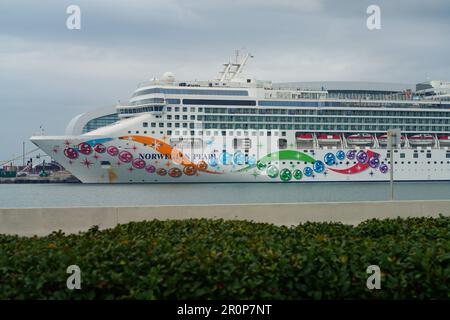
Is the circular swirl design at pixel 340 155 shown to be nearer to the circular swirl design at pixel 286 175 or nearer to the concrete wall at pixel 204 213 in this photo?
the circular swirl design at pixel 286 175

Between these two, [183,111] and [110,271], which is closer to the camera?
[110,271]

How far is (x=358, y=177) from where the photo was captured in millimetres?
49844

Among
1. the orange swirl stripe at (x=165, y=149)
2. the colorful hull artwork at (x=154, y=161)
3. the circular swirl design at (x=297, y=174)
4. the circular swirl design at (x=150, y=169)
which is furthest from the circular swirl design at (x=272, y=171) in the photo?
the circular swirl design at (x=150, y=169)

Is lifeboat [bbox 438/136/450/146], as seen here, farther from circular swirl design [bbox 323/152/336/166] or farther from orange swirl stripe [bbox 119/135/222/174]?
orange swirl stripe [bbox 119/135/222/174]

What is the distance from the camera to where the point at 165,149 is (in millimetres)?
44156

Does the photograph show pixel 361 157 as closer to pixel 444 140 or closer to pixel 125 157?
pixel 444 140

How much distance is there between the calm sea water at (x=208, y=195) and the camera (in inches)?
1357

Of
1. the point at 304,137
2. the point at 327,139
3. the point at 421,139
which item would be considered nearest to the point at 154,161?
the point at 304,137

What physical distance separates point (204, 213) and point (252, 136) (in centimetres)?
3785

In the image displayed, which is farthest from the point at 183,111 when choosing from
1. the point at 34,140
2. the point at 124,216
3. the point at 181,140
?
the point at 124,216

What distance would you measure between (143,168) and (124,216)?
34396 millimetres

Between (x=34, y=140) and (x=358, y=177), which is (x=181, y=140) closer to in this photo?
(x=34, y=140)

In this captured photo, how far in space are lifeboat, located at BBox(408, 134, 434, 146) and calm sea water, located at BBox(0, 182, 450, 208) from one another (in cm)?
472

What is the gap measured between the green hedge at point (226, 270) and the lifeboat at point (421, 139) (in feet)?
158
